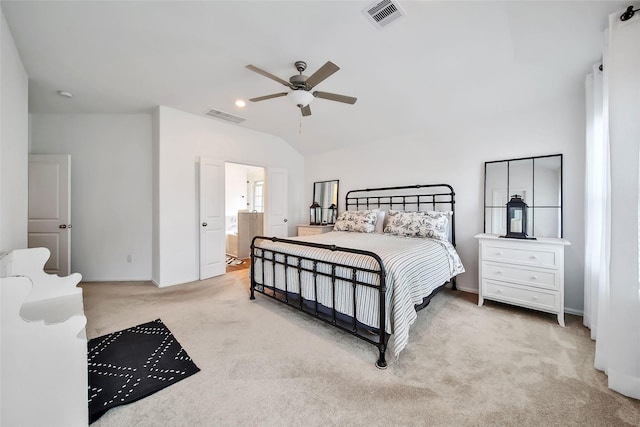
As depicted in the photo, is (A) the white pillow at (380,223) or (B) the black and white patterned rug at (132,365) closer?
(B) the black and white patterned rug at (132,365)

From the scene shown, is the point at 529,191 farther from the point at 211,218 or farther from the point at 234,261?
the point at 234,261

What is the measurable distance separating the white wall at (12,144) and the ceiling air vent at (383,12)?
3.07 metres

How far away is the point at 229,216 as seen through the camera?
26.6 feet

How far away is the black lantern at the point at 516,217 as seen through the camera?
297 cm

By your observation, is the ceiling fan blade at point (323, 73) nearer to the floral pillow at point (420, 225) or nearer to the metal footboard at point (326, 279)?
the metal footboard at point (326, 279)

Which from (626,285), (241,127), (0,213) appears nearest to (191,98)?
(241,127)

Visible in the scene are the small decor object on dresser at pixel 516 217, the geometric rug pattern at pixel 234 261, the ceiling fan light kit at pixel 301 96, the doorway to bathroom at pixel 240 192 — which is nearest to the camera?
the ceiling fan light kit at pixel 301 96

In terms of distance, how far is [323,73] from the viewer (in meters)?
2.19

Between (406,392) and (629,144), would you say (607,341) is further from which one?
(406,392)

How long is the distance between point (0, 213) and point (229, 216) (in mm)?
6083

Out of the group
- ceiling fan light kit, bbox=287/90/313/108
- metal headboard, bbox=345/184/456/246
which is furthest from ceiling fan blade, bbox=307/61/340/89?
metal headboard, bbox=345/184/456/246

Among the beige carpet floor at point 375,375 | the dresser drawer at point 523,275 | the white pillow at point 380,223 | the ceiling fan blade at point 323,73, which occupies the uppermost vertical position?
the ceiling fan blade at point 323,73

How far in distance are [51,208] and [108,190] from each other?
2.45ft

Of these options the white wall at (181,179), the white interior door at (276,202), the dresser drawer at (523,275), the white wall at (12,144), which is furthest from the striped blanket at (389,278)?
the white wall at (12,144)
